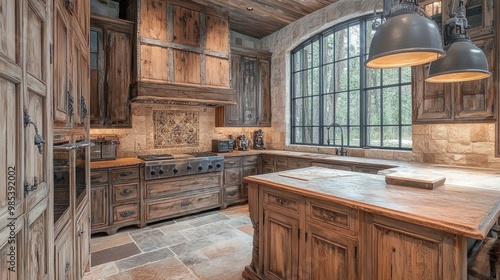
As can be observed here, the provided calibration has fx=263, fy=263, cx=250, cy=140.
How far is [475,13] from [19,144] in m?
3.69

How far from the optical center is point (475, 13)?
8.50 ft

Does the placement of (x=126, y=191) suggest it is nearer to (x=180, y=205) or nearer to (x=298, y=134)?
(x=180, y=205)

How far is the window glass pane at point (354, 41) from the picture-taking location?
4297 millimetres

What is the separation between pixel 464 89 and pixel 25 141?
348 centimetres

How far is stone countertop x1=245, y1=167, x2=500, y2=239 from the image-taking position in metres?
1.25

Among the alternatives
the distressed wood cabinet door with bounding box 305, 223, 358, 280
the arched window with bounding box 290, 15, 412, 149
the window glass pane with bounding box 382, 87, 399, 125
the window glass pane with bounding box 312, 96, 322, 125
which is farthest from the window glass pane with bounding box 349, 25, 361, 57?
the distressed wood cabinet door with bounding box 305, 223, 358, 280

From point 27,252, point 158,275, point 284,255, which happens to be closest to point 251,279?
point 284,255

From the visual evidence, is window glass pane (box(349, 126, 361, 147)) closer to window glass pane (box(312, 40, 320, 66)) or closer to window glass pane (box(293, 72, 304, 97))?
window glass pane (box(293, 72, 304, 97))

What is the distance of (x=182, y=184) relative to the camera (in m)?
4.06

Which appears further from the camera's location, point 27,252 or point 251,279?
point 251,279

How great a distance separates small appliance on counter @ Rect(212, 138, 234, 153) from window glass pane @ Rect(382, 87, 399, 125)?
2632mm

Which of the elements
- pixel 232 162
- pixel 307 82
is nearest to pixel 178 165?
pixel 232 162

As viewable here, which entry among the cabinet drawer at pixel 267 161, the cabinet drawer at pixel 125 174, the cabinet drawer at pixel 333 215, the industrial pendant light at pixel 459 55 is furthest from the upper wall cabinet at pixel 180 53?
the industrial pendant light at pixel 459 55

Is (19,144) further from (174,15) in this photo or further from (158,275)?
(174,15)
